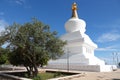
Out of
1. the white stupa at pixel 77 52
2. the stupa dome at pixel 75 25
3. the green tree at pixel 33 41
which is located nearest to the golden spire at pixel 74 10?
the white stupa at pixel 77 52

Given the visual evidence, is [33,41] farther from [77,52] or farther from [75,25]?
[75,25]

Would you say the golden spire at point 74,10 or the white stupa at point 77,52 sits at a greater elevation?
Result: the golden spire at point 74,10

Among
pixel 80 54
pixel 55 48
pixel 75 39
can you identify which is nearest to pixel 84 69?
pixel 80 54

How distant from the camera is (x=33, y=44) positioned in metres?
17.7

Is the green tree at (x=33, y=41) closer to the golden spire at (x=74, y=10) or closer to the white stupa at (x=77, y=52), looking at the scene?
the white stupa at (x=77, y=52)

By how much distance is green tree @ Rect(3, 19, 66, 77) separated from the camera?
17.6 meters

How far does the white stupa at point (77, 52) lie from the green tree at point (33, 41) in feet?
41.7

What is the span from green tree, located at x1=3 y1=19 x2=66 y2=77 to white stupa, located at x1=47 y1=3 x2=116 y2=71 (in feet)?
41.7

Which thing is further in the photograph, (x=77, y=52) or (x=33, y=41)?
(x=77, y=52)

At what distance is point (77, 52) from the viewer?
118ft

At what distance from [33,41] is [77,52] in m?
19.3

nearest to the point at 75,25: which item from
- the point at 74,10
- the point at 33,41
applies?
the point at 74,10

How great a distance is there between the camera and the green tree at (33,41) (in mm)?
17625

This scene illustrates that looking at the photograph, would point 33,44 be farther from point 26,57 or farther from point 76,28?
point 76,28
